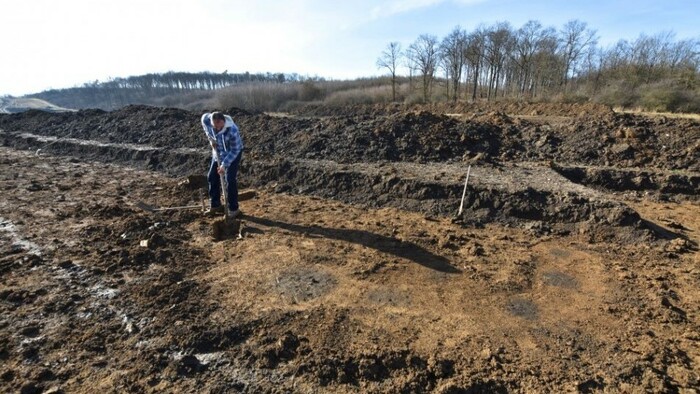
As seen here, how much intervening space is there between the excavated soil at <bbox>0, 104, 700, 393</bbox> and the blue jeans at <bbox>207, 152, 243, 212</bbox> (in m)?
0.38

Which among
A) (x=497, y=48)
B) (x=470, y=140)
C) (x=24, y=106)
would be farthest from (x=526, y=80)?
(x=24, y=106)

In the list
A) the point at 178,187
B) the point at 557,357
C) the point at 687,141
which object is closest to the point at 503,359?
the point at 557,357

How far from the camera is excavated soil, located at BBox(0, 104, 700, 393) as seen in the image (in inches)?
124

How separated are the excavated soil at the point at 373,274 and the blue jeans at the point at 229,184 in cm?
38

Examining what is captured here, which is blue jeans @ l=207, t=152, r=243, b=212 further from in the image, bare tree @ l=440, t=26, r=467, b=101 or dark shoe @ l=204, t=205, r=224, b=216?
bare tree @ l=440, t=26, r=467, b=101

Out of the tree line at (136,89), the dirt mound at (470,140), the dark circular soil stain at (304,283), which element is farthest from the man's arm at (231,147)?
the tree line at (136,89)

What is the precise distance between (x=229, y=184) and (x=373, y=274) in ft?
8.86

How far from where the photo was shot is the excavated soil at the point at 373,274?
3.15m

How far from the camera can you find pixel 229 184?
5914 mm

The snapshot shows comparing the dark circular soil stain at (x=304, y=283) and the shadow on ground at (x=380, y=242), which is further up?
the shadow on ground at (x=380, y=242)

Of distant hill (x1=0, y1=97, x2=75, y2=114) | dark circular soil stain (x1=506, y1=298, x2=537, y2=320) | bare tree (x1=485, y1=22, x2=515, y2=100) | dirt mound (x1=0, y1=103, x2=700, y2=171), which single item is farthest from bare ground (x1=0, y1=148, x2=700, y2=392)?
distant hill (x1=0, y1=97, x2=75, y2=114)

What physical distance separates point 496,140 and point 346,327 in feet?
26.0

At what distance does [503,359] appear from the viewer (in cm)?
324

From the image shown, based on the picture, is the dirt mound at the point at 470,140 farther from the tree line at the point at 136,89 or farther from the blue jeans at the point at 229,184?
the tree line at the point at 136,89
